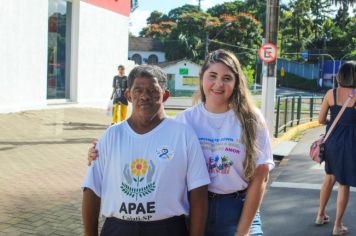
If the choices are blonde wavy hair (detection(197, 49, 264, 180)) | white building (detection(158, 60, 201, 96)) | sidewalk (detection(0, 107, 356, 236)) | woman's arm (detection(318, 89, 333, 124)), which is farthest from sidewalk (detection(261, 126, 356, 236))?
white building (detection(158, 60, 201, 96))

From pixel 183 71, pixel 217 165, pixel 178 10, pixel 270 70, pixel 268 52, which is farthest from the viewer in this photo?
pixel 178 10

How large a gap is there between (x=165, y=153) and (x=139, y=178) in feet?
0.55

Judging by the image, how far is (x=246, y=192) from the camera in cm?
259

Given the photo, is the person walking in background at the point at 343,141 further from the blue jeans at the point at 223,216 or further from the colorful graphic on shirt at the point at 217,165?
the colorful graphic on shirt at the point at 217,165

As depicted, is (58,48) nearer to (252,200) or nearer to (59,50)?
(59,50)

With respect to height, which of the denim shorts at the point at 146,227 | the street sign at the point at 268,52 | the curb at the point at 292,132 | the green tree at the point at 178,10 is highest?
the green tree at the point at 178,10

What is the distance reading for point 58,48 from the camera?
16344 millimetres

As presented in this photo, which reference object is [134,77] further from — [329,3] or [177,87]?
[329,3]

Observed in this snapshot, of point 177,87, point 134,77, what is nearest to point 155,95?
point 134,77

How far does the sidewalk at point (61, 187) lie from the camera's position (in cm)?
489

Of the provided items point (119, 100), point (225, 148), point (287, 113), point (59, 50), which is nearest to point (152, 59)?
point (59, 50)

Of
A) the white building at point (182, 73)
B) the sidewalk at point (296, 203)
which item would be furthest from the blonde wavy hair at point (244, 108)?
the white building at point (182, 73)

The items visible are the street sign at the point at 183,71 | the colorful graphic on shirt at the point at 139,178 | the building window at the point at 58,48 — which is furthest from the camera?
the street sign at the point at 183,71

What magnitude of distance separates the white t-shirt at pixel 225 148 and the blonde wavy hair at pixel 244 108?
0.03 metres
